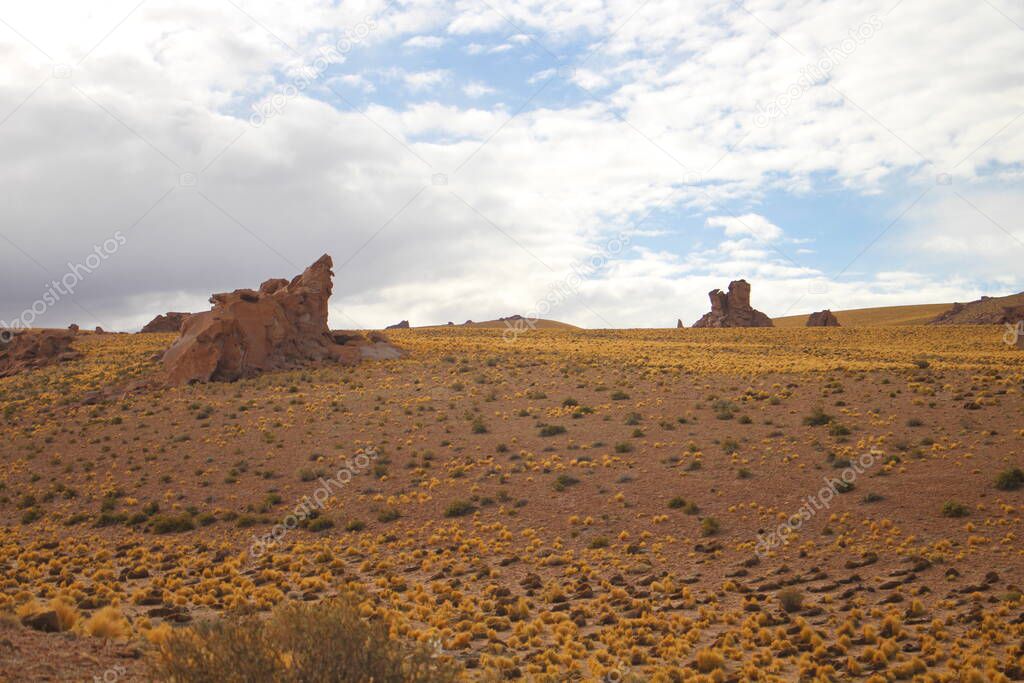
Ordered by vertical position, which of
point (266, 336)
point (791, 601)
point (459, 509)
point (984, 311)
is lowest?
point (791, 601)

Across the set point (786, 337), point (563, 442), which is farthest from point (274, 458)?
point (786, 337)

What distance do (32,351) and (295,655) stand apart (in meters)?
64.4

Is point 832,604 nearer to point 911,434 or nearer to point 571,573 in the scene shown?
point 571,573

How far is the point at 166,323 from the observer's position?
280 feet

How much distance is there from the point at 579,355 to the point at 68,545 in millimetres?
39610

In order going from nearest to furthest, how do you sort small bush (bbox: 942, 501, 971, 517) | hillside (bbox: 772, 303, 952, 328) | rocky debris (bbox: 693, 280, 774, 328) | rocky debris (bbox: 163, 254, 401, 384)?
small bush (bbox: 942, 501, 971, 517)
rocky debris (bbox: 163, 254, 401, 384)
rocky debris (bbox: 693, 280, 774, 328)
hillside (bbox: 772, 303, 952, 328)

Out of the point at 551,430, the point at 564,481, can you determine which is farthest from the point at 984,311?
the point at 564,481

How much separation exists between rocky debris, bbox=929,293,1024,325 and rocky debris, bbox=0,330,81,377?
90.2 m

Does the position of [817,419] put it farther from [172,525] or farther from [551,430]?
[172,525]

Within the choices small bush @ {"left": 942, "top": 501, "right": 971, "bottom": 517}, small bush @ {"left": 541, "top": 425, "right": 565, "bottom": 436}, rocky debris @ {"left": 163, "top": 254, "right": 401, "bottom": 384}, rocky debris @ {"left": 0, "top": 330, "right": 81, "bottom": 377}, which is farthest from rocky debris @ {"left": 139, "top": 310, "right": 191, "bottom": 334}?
small bush @ {"left": 942, "top": 501, "right": 971, "bottom": 517}

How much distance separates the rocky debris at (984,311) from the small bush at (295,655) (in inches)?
3405

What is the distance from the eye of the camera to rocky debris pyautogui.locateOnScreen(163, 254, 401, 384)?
4703 cm

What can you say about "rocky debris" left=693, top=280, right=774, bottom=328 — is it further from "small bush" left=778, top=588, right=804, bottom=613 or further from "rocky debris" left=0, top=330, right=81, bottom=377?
"small bush" left=778, top=588, right=804, bottom=613

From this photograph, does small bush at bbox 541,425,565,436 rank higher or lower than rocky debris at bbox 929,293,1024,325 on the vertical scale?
lower
